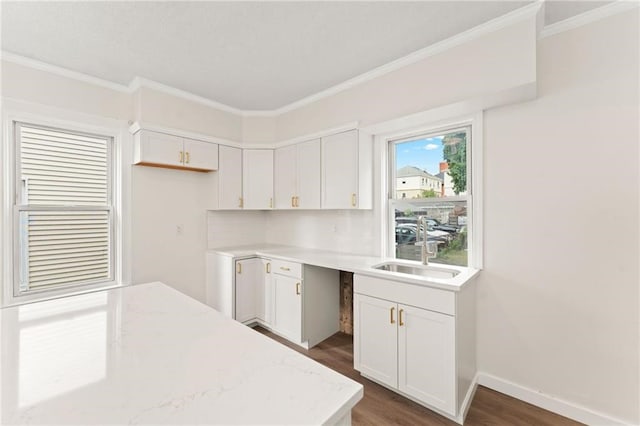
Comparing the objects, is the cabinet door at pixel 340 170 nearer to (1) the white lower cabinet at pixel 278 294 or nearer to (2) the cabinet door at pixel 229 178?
(1) the white lower cabinet at pixel 278 294

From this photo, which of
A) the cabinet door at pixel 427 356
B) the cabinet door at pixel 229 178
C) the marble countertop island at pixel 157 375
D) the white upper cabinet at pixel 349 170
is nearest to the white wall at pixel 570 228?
the cabinet door at pixel 427 356

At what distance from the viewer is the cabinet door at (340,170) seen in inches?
112

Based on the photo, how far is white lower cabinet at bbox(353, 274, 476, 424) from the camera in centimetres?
186

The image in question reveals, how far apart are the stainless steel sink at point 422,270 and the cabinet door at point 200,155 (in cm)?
221

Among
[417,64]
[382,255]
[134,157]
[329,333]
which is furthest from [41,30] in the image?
[329,333]

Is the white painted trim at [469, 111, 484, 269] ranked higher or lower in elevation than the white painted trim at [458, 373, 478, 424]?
higher

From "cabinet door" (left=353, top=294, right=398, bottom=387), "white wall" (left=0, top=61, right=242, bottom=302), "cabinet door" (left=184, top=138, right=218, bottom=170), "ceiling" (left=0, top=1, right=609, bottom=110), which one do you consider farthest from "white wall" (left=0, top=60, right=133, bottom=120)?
"cabinet door" (left=353, top=294, right=398, bottom=387)

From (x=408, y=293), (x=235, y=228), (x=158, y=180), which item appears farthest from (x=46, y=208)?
(x=408, y=293)

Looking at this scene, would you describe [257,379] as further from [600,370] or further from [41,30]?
[41,30]

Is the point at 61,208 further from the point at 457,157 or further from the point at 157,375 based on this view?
the point at 457,157

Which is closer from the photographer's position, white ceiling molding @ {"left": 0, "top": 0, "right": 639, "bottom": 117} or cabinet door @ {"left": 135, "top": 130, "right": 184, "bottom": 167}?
white ceiling molding @ {"left": 0, "top": 0, "right": 639, "bottom": 117}

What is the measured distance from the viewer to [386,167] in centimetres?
288

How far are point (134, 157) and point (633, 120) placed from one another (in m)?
4.02

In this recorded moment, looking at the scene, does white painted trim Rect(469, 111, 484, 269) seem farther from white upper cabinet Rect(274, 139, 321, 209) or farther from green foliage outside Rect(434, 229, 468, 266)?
white upper cabinet Rect(274, 139, 321, 209)
